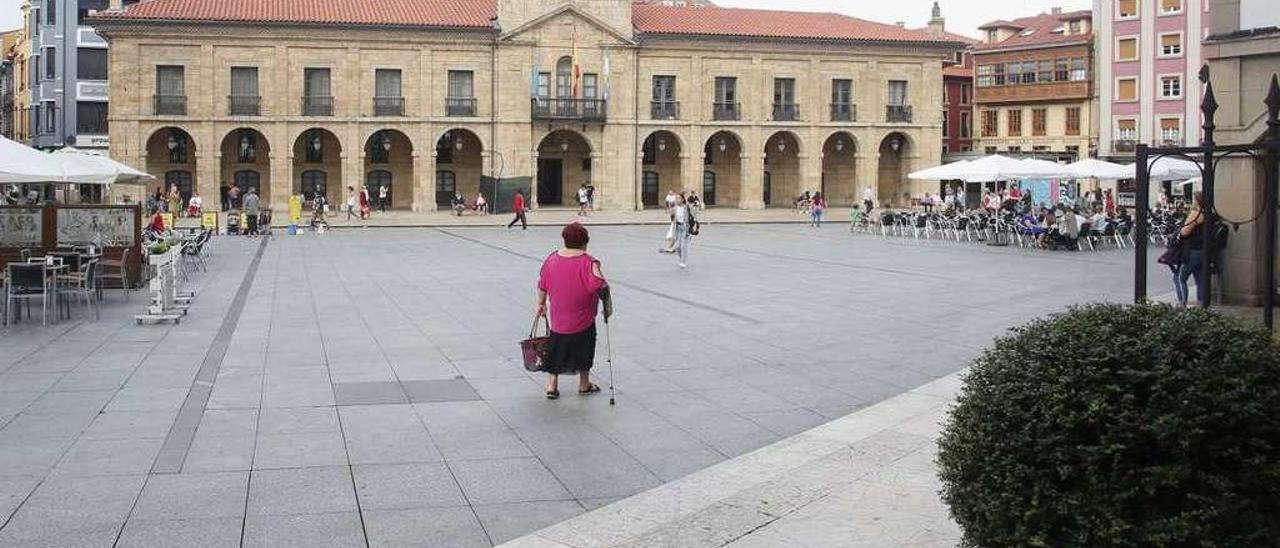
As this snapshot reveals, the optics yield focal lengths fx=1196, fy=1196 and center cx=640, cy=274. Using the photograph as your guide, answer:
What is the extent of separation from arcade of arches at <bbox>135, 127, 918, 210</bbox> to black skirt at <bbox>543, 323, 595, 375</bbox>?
45.0 m

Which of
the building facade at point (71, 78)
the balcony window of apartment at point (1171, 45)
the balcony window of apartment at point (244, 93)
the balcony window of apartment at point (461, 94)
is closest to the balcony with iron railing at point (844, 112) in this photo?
the balcony window of apartment at point (1171, 45)

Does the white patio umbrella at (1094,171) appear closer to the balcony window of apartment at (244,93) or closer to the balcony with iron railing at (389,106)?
the balcony with iron railing at (389,106)

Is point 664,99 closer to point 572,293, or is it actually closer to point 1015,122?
point 1015,122

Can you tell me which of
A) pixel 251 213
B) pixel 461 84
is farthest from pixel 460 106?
pixel 251 213

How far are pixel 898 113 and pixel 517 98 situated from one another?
19.4 m

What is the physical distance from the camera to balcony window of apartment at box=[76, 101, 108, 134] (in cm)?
5956

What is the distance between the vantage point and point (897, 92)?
60.4 metres

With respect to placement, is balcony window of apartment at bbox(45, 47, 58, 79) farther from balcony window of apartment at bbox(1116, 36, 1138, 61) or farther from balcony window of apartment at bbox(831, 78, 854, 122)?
balcony window of apartment at bbox(1116, 36, 1138, 61)

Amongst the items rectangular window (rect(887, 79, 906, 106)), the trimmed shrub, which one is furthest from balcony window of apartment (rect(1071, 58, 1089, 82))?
the trimmed shrub

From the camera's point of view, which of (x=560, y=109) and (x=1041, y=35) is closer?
(x=560, y=109)

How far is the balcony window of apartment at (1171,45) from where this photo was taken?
58594 mm

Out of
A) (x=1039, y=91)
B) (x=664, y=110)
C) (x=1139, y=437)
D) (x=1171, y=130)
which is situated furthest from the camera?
(x=1039, y=91)

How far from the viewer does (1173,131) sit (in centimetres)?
5912

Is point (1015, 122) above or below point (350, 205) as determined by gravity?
above
